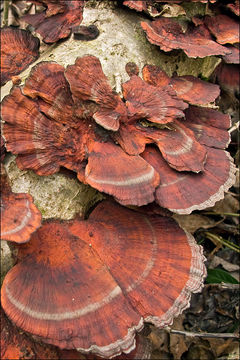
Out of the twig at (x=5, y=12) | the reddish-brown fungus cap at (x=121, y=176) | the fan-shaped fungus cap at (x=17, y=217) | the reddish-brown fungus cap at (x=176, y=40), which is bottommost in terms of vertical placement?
the fan-shaped fungus cap at (x=17, y=217)

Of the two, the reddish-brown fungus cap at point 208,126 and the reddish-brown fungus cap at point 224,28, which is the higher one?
the reddish-brown fungus cap at point 224,28

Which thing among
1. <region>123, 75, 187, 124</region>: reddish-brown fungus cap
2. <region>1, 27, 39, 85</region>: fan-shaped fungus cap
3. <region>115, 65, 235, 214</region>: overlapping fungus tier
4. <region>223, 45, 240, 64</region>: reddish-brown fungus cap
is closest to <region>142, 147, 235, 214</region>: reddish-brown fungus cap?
<region>115, 65, 235, 214</region>: overlapping fungus tier

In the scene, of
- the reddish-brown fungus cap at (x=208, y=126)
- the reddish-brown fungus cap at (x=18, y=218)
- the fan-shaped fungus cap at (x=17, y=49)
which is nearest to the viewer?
the reddish-brown fungus cap at (x=18, y=218)

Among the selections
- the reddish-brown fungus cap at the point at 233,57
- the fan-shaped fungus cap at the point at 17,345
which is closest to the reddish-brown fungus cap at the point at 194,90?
the reddish-brown fungus cap at the point at 233,57

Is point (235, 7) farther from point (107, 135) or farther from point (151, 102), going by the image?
point (107, 135)

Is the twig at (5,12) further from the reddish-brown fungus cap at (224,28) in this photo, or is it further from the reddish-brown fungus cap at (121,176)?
the reddish-brown fungus cap at (121,176)

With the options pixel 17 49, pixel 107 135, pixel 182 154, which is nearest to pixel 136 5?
pixel 17 49

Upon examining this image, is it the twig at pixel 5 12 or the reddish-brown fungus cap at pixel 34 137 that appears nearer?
the reddish-brown fungus cap at pixel 34 137

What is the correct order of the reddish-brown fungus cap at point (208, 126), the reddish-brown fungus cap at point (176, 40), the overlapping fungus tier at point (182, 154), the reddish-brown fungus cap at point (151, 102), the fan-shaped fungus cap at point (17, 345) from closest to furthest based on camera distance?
the fan-shaped fungus cap at point (17, 345) → the overlapping fungus tier at point (182, 154) → the reddish-brown fungus cap at point (151, 102) → the reddish-brown fungus cap at point (208, 126) → the reddish-brown fungus cap at point (176, 40)
